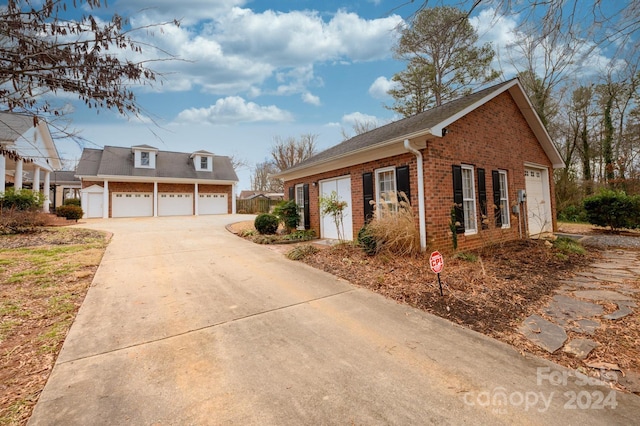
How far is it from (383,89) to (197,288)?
16575 millimetres

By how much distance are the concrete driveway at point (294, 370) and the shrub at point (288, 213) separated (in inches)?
256

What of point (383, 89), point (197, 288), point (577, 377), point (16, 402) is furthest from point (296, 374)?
point (383, 89)

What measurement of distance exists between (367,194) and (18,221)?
1213cm

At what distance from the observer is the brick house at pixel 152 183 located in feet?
62.6

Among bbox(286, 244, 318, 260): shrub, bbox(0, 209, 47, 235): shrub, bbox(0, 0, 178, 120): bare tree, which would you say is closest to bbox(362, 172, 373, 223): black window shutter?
bbox(286, 244, 318, 260): shrub

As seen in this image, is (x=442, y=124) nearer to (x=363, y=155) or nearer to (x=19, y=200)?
(x=363, y=155)

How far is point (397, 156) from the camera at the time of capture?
7.11 m

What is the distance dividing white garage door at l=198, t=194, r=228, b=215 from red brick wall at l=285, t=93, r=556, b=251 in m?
15.0

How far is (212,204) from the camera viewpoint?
905 inches

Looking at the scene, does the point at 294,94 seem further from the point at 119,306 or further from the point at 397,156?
the point at 119,306

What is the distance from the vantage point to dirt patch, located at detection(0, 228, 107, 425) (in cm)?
220

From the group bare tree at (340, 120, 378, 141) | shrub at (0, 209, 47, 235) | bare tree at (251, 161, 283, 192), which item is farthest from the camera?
bare tree at (251, 161, 283, 192)

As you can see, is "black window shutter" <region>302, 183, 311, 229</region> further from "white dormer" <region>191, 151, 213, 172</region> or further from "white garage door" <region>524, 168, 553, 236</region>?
"white dormer" <region>191, 151, 213, 172</region>

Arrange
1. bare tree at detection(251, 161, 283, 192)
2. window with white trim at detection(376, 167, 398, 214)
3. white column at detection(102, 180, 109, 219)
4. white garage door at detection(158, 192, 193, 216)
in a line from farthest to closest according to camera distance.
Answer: bare tree at detection(251, 161, 283, 192) < white garage door at detection(158, 192, 193, 216) < white column at detection(102, 180, 109, 219) < window with white trim at detection(376, 167, 398, 214)
